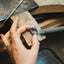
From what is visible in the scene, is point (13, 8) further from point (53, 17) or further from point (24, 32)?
point (53, 17)

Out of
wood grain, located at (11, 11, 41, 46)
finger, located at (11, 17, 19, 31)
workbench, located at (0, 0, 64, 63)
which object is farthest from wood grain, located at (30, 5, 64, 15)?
finger, located at (11, 17, 19, 31)

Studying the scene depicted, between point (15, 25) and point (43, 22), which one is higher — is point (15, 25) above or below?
above

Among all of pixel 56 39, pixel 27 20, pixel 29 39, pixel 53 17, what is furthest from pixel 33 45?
pixel 56 39

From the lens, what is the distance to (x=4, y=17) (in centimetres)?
83

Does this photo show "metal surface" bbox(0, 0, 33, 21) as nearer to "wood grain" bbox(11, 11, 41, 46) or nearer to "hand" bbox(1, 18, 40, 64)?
"wood grain" bbox(11, 11, 41, 46)

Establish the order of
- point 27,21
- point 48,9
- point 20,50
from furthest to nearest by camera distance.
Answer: point 48,9
point 27,21
point 20,50

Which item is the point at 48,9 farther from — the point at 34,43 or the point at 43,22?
the point at 34,43

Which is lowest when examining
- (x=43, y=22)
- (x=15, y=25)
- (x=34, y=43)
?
(x=43, y=22)

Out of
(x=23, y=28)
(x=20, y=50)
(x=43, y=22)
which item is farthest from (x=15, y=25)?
(x=43, y=22)

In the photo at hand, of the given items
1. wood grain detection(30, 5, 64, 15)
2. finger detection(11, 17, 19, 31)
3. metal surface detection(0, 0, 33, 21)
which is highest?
Answer: metal surface detection(0, 0, 33, 21)

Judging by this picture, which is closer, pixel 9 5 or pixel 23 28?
pixel 23 28

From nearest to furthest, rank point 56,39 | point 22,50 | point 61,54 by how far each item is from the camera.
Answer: point 22,50 < point 61,54 < point 56,39

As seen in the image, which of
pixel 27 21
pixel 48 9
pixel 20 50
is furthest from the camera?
pixel 48 9

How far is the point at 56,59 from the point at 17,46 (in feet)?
1.63
